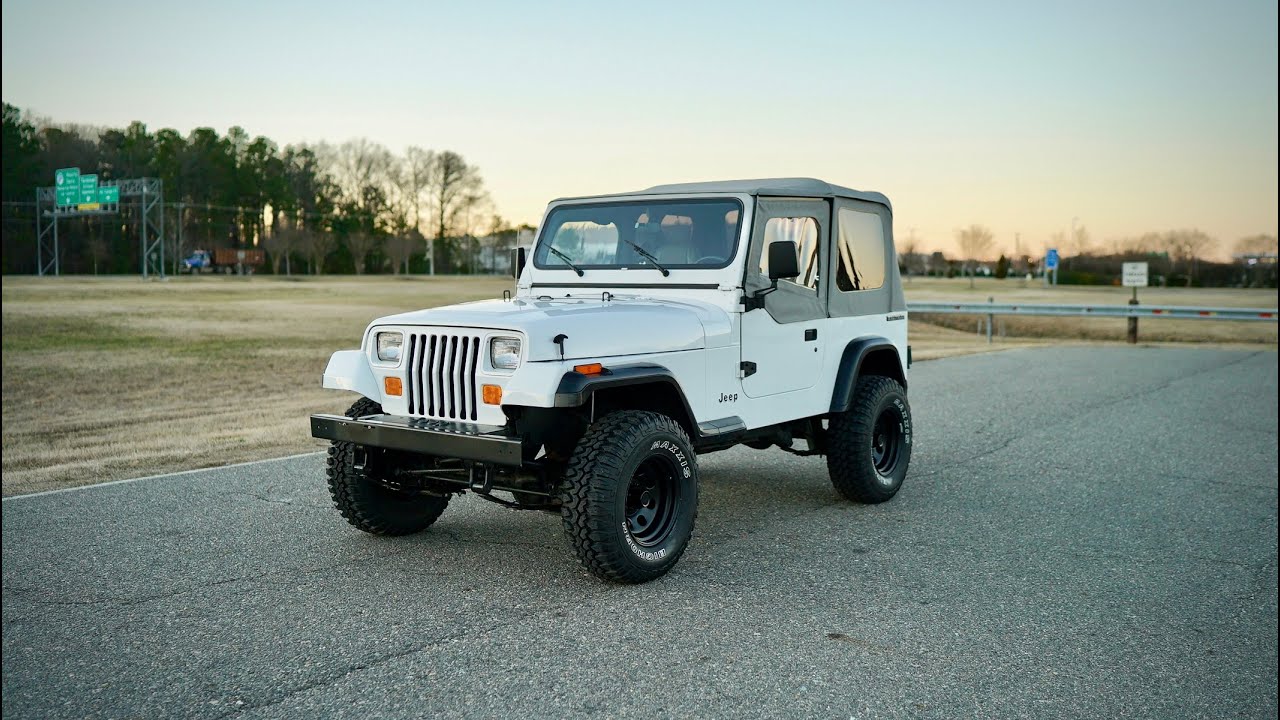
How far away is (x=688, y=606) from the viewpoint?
4.66 metres

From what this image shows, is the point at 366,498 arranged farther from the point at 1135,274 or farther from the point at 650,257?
the point at 1135,274

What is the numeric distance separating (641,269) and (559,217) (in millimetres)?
885

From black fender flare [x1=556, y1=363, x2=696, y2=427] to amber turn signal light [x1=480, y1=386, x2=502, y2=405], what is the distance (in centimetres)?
38

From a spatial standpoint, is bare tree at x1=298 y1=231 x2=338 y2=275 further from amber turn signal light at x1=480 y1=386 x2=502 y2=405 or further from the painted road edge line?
amber turn signal light at x1=480 y1=386 x2=502 y2=405

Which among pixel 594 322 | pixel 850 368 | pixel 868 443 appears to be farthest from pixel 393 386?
pixel 868 443

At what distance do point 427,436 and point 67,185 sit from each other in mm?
45817

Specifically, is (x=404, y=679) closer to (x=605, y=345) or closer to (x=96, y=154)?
(x=605, y=345)

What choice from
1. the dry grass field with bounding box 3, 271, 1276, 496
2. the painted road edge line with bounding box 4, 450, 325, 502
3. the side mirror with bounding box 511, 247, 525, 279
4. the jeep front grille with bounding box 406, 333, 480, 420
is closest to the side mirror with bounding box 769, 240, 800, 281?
the jeep front grille with bounding box 406, 333, 480, 420

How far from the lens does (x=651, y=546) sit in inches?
196

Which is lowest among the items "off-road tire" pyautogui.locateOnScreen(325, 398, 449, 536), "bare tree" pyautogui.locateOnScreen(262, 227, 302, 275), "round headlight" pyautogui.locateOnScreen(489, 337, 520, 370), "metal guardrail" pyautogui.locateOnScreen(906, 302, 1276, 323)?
"off-road tire" pyautogui.locateOnScreen(325, 398, 449, 536)

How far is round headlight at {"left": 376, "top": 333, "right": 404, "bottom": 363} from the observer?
5184mm

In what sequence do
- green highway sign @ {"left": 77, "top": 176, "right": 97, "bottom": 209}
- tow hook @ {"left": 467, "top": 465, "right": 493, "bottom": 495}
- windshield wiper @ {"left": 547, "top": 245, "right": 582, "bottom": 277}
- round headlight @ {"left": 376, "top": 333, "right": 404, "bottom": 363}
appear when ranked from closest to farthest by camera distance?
tow hook @ {"left": 467, "top": 465, "right": 493, "bottom": 495} < round headlight @ {"left": 376, "top": 333, "right": 404, "bottom": 363} < windshield wiper @ {"left": 547, "top": 245, "right": 582, "bottom": 277} < green highway sign @ {"left": 77, "top": 176, "right": 97, "bottom": 209}

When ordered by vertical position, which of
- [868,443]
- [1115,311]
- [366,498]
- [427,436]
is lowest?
[366,498]

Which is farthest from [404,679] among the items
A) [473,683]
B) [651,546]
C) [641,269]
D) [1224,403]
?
[1224,403]
